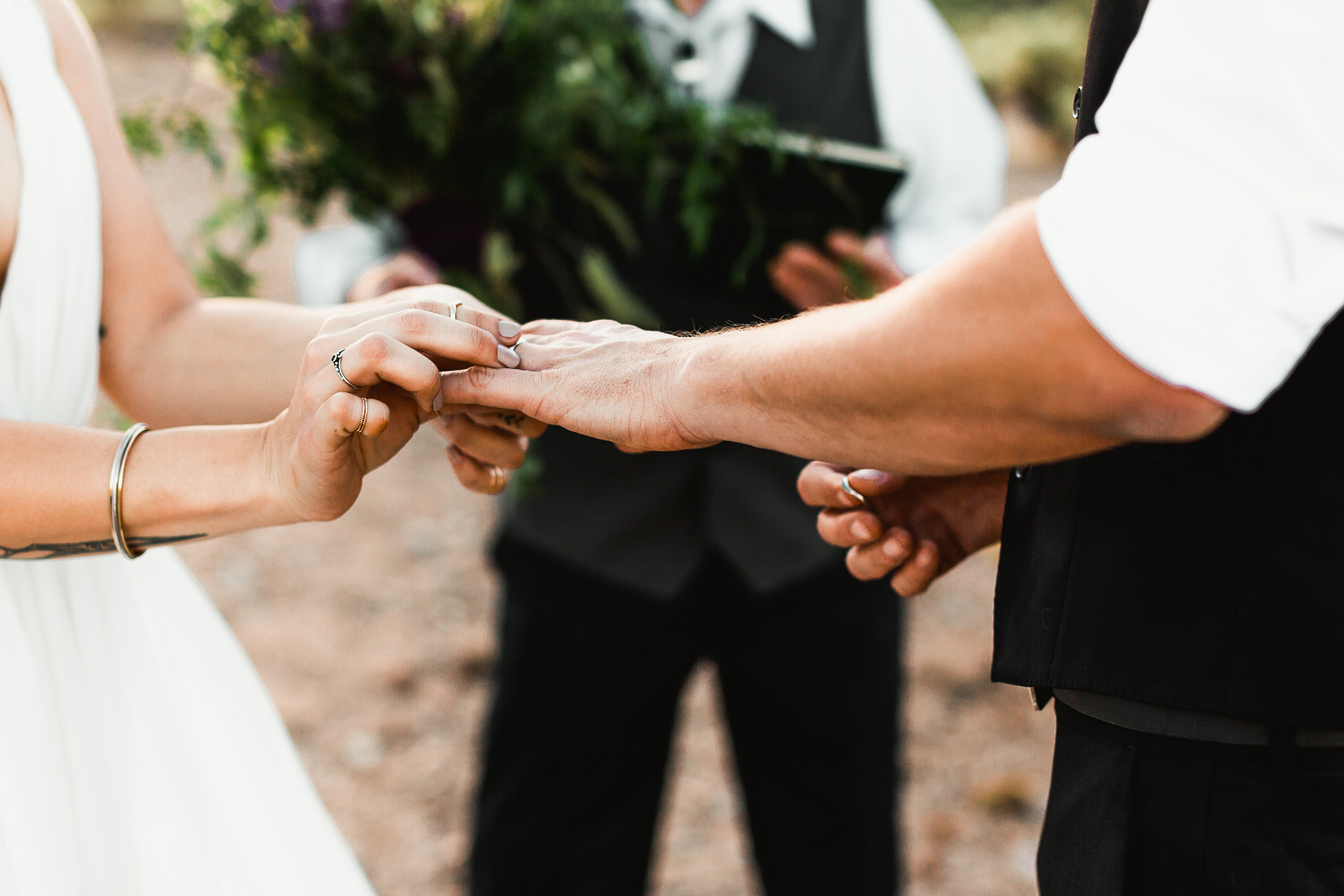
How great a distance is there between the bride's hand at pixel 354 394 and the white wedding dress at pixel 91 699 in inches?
12.0

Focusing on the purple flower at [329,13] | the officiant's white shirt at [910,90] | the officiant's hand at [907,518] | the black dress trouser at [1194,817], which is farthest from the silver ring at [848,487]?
the purple flower at [329,13]

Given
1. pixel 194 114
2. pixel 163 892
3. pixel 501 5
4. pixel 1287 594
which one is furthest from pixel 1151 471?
pixel 194 114

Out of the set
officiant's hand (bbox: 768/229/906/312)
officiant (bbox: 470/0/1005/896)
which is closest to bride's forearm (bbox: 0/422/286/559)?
officiant (bbox: 470/0/1005/896)

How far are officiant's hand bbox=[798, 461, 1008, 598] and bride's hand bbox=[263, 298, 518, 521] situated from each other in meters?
0.45

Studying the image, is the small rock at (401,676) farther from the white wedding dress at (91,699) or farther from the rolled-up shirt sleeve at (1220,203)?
the rolled-up shirt sleeve at (1220,203)

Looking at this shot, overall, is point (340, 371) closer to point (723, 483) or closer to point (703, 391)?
point (703, 391)

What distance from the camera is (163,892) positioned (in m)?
1.16

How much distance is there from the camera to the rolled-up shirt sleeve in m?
0.68

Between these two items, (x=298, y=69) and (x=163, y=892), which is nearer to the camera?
(x=163, y=892)

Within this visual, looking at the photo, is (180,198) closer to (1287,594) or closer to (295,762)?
(295,762)

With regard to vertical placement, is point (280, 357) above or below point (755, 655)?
above

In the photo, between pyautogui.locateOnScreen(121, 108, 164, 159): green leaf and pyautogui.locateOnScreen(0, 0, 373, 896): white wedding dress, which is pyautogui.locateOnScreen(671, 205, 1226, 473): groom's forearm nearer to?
pyautogui.locateOnScreen(0, 0, 373, 896): white wedding dress

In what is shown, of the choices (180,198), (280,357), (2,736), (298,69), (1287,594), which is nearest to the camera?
(1287,594)

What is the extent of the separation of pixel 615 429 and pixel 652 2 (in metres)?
1.22
